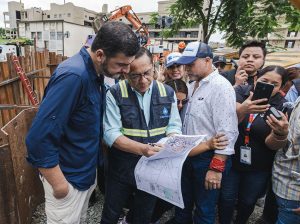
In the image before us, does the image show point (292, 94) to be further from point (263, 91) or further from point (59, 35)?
point (59, 35)

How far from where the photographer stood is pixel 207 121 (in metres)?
2.10

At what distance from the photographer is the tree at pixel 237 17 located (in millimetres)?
6000

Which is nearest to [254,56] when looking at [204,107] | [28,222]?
[204,107]

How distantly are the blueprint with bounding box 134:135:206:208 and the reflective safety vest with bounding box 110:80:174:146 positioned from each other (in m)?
0.17

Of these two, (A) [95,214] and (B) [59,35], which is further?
(B) [59,35]

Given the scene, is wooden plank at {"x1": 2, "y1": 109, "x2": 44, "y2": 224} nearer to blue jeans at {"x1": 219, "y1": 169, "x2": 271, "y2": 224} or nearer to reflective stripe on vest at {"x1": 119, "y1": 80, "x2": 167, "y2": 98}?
reflective stripe on vest at {"x1": 119, "y1": 80, "x2": 167, "y2": 98}

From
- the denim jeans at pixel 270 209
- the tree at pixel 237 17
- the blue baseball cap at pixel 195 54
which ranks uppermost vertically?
the tree at pixel 237 17

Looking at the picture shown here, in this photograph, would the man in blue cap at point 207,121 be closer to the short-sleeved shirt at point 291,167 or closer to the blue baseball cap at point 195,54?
the blue baseball cap at point 195,54

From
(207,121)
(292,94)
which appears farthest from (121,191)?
(292,94)

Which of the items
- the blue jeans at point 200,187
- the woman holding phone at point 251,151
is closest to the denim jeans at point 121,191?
the blue jeans at point 200,187

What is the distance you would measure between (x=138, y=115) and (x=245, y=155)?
1.16 m

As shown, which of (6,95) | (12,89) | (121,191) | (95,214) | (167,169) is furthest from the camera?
(12,89)

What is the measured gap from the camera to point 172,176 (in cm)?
179

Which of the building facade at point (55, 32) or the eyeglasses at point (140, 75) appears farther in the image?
the building facade at point (55, 32)
